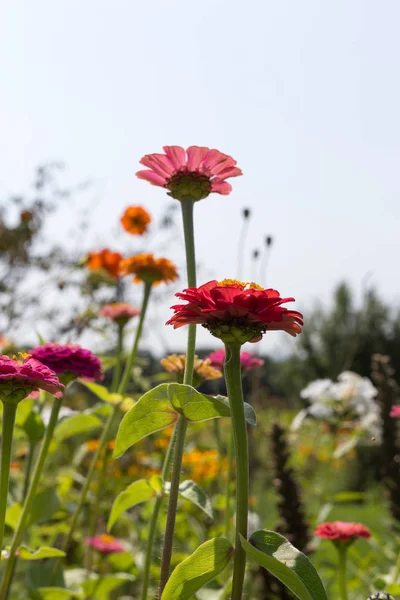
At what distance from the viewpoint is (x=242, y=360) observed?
49.6 inches

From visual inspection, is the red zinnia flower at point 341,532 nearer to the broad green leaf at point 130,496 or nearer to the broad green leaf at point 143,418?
the broad green leaf at point 130,496

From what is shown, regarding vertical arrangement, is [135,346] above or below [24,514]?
above

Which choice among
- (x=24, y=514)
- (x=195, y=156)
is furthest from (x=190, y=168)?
(x=24, y=514)

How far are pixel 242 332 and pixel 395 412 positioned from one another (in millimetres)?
666

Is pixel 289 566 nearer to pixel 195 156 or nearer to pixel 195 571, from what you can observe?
pixel 195 571

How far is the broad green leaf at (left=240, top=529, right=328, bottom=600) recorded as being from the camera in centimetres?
50

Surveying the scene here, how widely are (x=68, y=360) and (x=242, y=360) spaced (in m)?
0.49

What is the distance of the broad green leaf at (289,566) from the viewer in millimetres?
495

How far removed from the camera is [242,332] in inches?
22.1

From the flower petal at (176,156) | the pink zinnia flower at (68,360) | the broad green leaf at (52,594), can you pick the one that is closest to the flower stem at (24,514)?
the pink zinnia flower at (68,360)

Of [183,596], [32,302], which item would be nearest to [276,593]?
[183,596]

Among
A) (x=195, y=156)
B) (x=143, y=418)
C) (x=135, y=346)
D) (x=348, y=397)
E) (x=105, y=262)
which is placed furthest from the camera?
(x=105, y=262)

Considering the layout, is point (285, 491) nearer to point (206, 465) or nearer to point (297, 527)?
point (297, 527)

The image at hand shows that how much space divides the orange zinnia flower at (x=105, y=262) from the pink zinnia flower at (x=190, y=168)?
1.22m
